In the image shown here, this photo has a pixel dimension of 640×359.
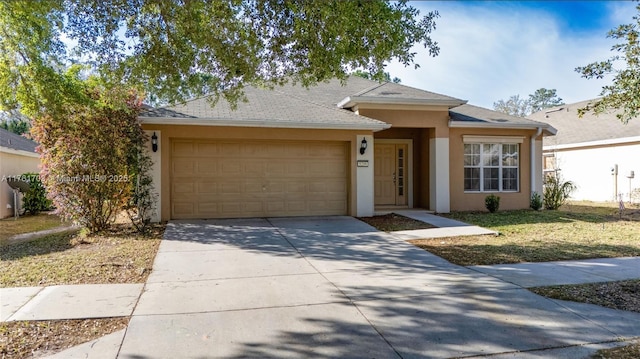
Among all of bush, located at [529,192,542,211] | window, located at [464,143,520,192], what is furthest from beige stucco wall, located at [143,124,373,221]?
bush, located at [529,192,542,211]

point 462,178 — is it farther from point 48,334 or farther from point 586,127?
point 48,334

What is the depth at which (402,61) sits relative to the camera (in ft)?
24.1

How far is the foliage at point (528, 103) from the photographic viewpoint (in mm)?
60438

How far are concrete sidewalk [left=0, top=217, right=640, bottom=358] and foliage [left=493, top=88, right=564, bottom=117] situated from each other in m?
58.6

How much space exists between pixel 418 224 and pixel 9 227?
1132cm

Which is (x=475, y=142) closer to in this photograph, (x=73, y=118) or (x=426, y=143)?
(x=426, y=143)

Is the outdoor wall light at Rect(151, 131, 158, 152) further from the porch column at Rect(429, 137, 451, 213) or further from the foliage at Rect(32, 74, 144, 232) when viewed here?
the porch column at Rect(429, 137, 451, 213)

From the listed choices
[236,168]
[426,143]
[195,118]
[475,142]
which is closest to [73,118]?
[195,118]

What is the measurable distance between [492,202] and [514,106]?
54.8 m

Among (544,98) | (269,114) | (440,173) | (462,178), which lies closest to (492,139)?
(462,178)

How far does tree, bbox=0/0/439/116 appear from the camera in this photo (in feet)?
20.9

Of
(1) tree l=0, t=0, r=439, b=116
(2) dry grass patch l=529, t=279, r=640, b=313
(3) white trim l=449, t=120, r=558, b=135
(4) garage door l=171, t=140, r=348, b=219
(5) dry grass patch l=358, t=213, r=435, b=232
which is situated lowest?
(2) dry grass patch l=529, t=279, r=640, b=313

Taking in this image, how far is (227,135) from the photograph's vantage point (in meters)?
10.9

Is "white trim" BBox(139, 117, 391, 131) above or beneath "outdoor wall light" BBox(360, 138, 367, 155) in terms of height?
above
